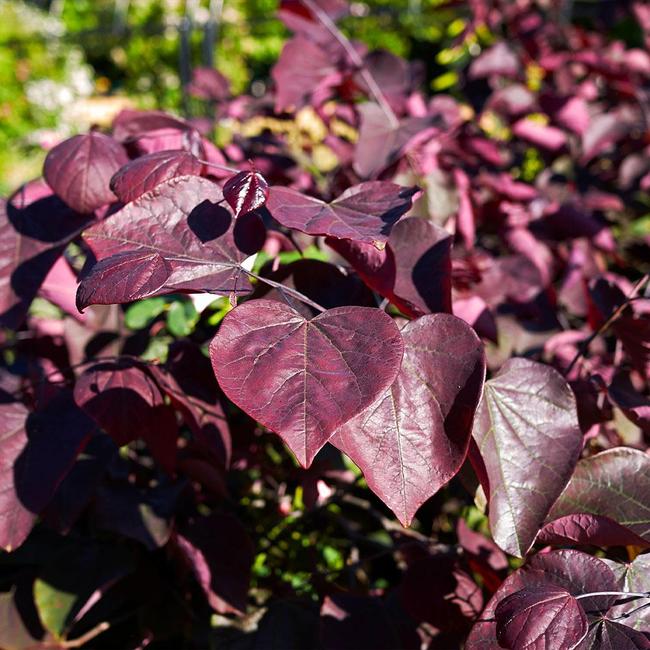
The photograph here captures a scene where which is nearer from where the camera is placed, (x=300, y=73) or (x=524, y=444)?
(x=524, y=444)

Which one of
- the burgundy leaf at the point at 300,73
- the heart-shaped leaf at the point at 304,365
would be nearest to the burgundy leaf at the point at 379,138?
the burgundy leaf at the point at 300,73

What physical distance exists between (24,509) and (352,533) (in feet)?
2.12

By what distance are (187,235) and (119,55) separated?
1156 centimetres

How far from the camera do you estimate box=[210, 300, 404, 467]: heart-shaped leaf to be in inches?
25.8

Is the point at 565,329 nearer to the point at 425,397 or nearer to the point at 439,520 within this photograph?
the point at 439,520

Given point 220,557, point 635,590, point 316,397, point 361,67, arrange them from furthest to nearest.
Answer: point 361,67
point 220,557
point 635,590
point 316,397

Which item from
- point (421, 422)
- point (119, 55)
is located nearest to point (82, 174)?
point (421, 422)

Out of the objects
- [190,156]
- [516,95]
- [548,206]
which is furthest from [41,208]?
[516,95]

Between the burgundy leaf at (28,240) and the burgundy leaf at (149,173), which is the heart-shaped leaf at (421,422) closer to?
the burgundy leaf at (149,173)

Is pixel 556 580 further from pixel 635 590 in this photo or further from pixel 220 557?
pixel 220 557

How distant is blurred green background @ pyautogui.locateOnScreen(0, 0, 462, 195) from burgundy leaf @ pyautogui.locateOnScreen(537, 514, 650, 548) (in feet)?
26.6

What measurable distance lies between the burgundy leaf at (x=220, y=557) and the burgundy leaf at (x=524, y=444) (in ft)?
1.71

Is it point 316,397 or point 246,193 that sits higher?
point 246,193

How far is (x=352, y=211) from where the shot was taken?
847 millimetres
